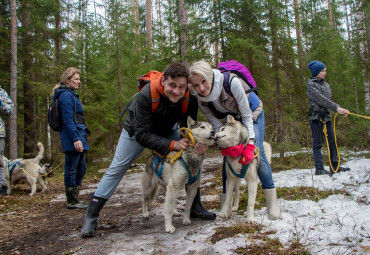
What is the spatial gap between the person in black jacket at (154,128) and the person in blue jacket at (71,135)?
80.8 inches

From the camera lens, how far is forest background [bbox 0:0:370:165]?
898 cm

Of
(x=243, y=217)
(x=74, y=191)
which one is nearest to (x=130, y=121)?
(x=243, y=217)

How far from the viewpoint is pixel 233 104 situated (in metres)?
3.54

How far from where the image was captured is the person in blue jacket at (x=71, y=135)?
545 centimetres

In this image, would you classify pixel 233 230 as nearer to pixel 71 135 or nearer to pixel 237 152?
pixel 237 152

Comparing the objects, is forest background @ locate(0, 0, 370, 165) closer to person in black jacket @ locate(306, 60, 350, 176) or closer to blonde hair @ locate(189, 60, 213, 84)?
person in black jacket @ locate(306, 60, 350, 176)

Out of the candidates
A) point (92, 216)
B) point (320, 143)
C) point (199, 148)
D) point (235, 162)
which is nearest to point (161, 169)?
point (199, 148)

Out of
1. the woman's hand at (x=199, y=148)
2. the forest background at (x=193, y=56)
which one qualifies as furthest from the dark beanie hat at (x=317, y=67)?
the woman's hand at (x=199, y=148)

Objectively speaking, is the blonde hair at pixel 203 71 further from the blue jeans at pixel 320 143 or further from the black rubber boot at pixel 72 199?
the blue jeans at pixel 320 143

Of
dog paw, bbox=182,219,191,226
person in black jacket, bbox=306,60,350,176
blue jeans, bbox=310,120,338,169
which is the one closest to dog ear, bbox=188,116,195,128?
dog paw, bbox=182,219,191,226

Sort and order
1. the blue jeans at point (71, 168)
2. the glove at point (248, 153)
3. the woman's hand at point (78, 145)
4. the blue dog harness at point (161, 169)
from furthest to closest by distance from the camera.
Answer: the blue jeans at point (71, 168)
the woman's hand at point (78, 145)
the blue dog harness at point (161, 169)
the glove at point (248, 153)

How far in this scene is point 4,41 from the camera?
1184 centimetres

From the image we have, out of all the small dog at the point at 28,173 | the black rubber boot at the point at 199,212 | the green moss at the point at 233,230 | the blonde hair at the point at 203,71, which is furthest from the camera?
the small dog at the point at 28,173

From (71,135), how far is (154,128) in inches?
102
